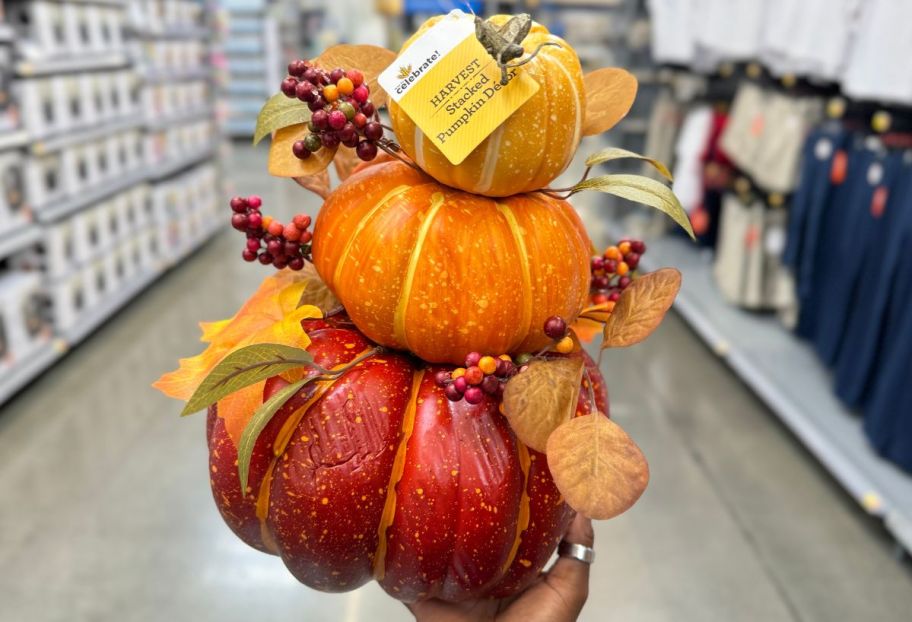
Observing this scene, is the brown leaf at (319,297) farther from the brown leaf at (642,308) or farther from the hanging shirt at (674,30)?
the hanging shirt at (674,30)

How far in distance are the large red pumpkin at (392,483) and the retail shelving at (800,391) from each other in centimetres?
178

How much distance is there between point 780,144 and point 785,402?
3.89ft

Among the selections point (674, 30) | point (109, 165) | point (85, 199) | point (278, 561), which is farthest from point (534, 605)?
point (674, 30)

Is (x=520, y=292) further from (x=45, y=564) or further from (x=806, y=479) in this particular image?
(x=806, y=479)

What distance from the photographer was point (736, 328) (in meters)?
3.40

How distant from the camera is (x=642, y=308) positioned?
0.67 metres

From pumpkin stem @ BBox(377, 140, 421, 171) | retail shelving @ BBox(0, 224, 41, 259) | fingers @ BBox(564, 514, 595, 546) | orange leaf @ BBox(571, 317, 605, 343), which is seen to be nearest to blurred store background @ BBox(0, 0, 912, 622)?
retail shelving @ BBox(0, 224, 41, 259)

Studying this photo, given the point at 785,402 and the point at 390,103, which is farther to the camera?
the point at 785,402

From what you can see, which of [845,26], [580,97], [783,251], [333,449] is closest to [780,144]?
[783,251]

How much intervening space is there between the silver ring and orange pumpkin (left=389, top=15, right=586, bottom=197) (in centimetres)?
52

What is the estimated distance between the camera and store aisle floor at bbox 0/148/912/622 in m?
1.91

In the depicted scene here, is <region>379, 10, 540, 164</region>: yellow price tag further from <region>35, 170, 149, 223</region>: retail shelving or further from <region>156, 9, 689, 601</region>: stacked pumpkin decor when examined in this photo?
<region>35, 170, 149, 223</region>: retail shelving

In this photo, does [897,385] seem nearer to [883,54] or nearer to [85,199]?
[883,54]

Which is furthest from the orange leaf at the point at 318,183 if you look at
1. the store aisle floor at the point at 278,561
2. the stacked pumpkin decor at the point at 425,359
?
the store aisle floor at the point at 278,561
